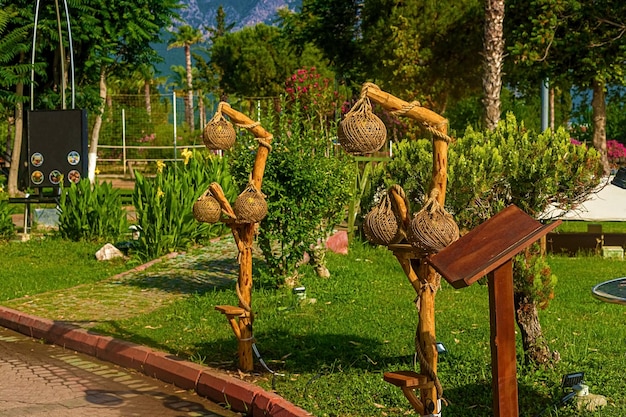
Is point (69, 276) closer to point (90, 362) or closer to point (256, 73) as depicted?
point (90, 362)

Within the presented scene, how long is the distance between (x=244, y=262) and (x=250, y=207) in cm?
43

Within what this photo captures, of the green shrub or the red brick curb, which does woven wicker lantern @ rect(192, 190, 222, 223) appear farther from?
the green shrub

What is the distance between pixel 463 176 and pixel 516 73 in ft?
81.2

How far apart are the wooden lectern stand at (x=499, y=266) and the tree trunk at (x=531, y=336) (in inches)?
86.1

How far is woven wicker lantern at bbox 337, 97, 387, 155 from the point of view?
6.13 metres

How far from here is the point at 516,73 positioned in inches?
1264

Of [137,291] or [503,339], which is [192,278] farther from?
[503,339]

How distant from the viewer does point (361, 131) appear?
20.1ft

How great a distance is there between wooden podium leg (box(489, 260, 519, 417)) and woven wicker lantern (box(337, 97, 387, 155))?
124cm

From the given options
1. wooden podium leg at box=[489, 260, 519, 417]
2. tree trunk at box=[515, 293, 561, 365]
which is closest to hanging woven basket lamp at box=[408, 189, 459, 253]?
wooden podium leg at box=[489, 260, 519, 417]

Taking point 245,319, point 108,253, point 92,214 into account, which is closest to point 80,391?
point 245,319

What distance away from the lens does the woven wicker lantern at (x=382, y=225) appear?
19.9 ft

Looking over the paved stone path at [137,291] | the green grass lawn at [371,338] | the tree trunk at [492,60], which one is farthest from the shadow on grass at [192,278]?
the tree trunk at [492,60]

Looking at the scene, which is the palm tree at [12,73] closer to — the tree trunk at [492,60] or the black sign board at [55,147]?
the black sign board at [55,147]
